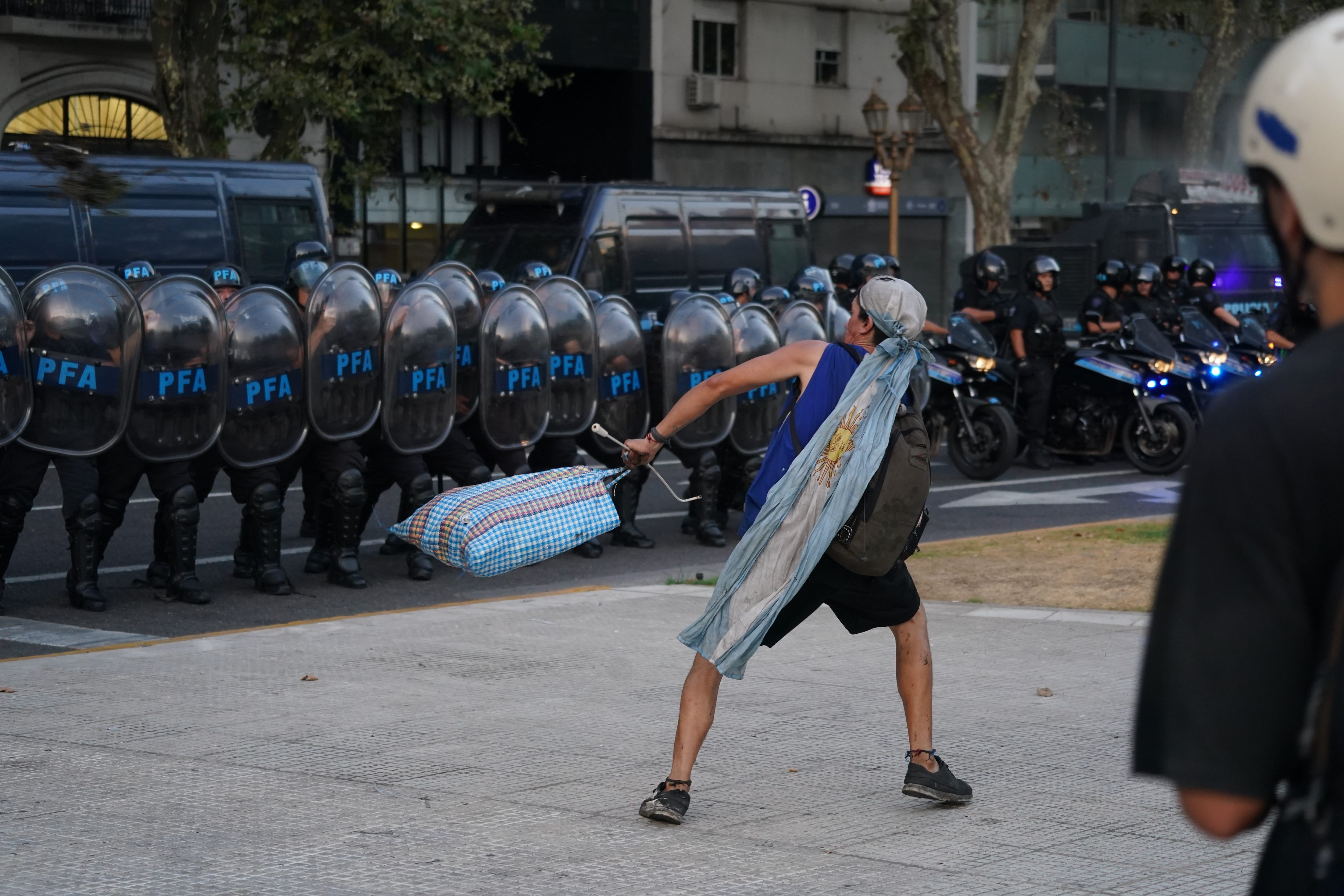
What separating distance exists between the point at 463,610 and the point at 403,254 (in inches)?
878

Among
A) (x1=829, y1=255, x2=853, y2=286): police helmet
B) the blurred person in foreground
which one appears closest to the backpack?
the blurred person in foreground

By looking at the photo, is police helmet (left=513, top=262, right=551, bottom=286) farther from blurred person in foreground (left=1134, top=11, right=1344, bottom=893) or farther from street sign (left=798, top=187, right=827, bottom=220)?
street sign (left=798, top=187, right=827, bottom=220)

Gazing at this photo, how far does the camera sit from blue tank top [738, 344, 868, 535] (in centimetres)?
496

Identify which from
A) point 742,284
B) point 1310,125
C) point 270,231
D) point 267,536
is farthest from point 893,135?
point 1310,125

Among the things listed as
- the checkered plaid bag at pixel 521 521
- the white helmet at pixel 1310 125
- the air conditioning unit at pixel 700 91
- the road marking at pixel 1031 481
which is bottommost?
the road marking at pixel 1031 481

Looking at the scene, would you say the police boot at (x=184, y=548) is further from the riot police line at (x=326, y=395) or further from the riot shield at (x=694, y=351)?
the riot shield at (x=694, y=351)

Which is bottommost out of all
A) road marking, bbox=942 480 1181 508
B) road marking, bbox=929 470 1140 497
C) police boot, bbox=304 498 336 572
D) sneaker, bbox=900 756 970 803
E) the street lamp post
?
road marking, bbox=929 470 1140 497

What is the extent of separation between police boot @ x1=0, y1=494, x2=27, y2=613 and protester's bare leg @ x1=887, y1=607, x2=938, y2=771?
4.81 meters

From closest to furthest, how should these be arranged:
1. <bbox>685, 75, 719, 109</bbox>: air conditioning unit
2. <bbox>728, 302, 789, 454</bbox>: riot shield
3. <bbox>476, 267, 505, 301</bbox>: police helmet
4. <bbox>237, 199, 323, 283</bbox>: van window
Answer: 1. <bbox>476, 267, 505, 301</bbox>: police helmet
2. <bbox>728, 302, 789, 454</bbox>: riot shield
3. <bbox>237, 199, 323, 283</bbox>: van window
4. <bbox>685, 75, 719, 109</bbox>: air conditioning unit

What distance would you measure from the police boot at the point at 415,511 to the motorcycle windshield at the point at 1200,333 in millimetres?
7983

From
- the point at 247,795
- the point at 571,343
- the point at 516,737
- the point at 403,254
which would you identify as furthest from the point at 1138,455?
the point at 403,254

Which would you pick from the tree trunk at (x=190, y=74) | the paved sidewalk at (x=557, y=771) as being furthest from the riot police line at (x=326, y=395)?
the tree trunk at (x=190, y=74)

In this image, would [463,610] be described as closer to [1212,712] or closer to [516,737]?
[516,737]

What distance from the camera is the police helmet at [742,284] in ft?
40.9
